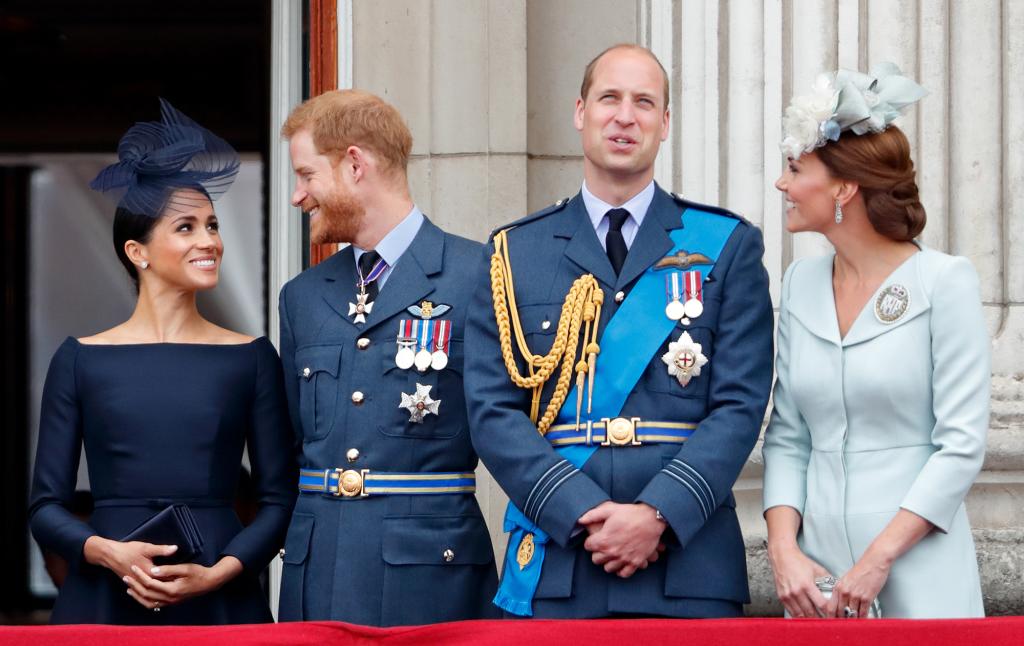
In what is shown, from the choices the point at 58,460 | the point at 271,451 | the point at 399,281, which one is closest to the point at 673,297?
the point at 399,281

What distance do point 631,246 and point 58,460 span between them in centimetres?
129

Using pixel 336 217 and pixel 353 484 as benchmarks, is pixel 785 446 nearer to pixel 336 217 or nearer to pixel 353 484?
pixel 353 484

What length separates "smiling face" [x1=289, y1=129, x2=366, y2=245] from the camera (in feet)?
12.5

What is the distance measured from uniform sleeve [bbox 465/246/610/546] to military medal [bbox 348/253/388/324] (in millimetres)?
382

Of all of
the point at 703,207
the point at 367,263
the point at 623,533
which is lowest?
the point at 623,533

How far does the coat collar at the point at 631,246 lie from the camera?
343 cm

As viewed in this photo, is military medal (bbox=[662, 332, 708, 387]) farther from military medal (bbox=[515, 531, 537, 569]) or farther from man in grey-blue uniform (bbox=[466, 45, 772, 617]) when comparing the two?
military medal (bbox=[515, 531, 537, 569])

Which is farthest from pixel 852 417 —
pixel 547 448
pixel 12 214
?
pixel 12 214

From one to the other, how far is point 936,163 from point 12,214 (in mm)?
7048

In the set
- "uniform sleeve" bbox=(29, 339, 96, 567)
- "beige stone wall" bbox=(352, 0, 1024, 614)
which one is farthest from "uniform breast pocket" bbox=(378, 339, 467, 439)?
"beige stone wall" bbox=(352, 0, 1024, 614)

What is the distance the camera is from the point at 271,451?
3.83 meters

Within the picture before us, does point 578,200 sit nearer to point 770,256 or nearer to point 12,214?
point 770,256

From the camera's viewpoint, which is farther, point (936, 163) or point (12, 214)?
point (12, 214)

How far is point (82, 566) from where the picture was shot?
3.64 metres
